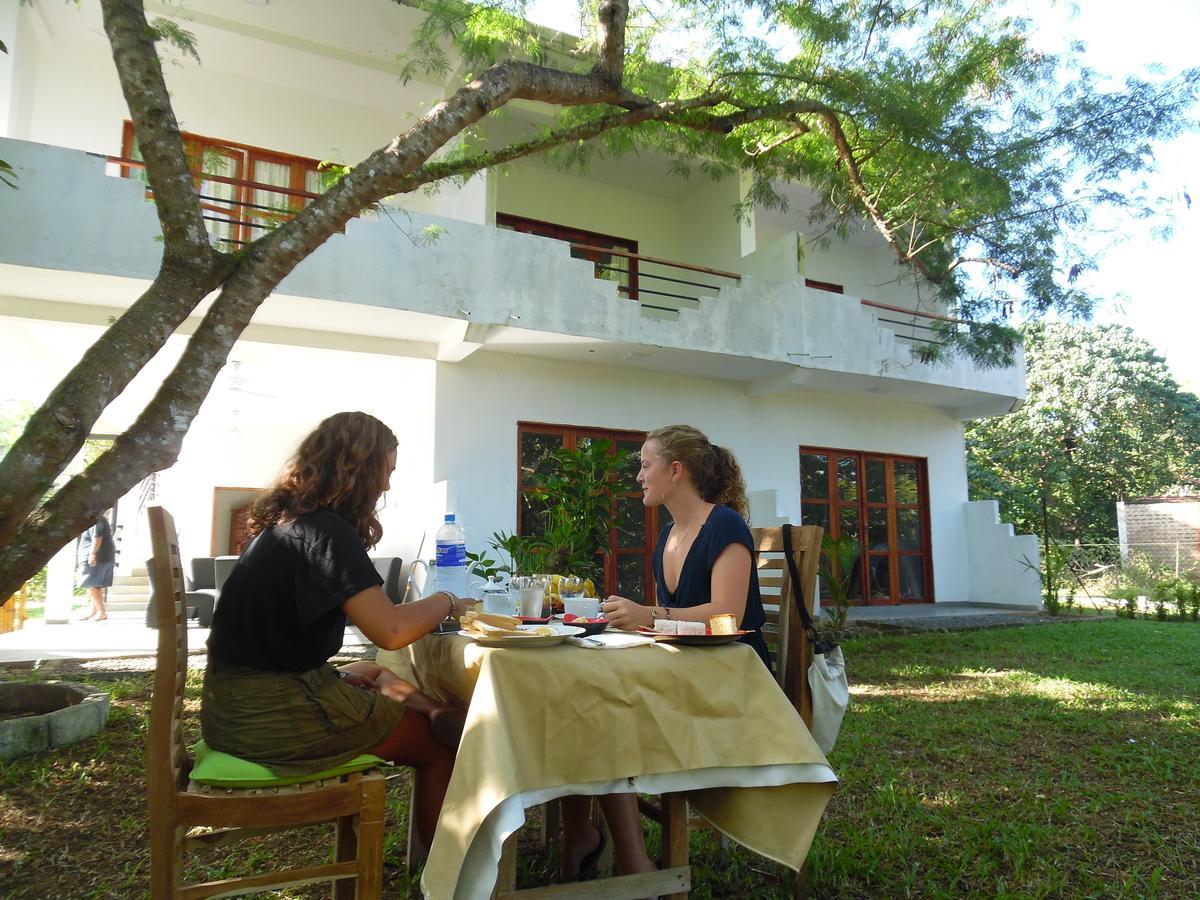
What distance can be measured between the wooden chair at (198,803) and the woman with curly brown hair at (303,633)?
0.27 feet

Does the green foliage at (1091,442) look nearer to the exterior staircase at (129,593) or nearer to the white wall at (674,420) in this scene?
the white wall at (674,420)

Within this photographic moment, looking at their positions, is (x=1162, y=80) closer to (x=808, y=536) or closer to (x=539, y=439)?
(x=808, y=536)

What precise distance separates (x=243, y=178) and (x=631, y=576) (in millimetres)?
5924

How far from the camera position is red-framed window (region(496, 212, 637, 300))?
366 inches

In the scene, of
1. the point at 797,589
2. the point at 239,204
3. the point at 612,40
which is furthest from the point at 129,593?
the point at 797,589

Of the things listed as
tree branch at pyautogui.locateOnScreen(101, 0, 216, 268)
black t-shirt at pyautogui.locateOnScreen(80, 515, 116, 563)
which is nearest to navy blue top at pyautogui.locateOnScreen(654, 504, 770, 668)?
tree branch at pyautogui.locateOnScreen(101, 0, 216, 268)

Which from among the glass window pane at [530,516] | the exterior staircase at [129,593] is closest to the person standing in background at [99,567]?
the exterior staircase at [129,593]

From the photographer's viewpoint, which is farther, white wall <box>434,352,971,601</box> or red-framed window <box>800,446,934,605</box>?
red-framed window <box>800,446,934,605</box>

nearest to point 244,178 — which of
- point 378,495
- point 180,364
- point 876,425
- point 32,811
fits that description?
point 180,364

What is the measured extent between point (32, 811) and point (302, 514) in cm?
206

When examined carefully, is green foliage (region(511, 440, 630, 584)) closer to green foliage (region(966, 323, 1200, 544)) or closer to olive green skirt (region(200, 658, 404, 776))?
olive green skirt (region(200, 658, 404, 776))

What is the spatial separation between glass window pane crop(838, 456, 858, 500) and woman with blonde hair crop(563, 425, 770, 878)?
27.0ft

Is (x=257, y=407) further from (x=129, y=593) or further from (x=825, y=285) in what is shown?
(x=825, y=285)

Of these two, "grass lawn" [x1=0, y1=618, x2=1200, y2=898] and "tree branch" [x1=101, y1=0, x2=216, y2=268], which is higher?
"tree branch" [x1=101, y1=0, x2=216, y2=268]
